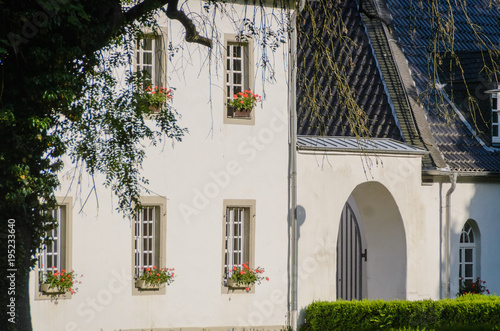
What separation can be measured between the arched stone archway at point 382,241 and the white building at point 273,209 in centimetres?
3

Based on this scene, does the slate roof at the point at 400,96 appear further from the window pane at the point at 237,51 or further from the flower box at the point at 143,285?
the flower box at the point at 143,285

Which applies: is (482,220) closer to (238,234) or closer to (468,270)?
(468,270)

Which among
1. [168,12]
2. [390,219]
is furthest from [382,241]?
[168,12]

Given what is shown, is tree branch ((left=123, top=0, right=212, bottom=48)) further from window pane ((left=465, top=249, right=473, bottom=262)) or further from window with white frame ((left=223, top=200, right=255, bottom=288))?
window pane ((left=465, top=249, right=473, bottom=262))

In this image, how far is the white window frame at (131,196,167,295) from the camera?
17.5m

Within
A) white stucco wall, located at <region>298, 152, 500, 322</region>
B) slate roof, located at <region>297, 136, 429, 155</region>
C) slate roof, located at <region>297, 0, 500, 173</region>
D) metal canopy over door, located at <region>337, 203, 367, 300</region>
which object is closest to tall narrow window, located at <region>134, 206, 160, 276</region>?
white stucco wall, located at <region>298, 152, 500, 322</region>

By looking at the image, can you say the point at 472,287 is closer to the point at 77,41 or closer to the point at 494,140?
the point at 494,140

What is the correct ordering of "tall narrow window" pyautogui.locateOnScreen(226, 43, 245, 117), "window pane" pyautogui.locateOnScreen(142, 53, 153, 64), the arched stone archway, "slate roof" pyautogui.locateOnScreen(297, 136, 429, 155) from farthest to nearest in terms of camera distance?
the arched stone archway < "slate roof" pyautogui.locateOnScreen(297, 136, 429, 155) < "tall narrow window" pyautogui.locateOnScreen(226, 43, 245, 117) < "window pane" pyautogui.locateOnScreen(142, 53, 153, 64)

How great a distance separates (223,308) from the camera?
59.7 ft

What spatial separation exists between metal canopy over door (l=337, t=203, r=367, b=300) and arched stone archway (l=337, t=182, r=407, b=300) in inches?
16.6

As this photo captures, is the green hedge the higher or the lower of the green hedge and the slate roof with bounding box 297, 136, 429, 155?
the lower

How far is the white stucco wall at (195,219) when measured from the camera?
55.5 feet

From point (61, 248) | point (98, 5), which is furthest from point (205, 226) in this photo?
point (98, 5)

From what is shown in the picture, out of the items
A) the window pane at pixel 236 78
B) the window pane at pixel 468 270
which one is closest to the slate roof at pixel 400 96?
the window pane at pixel 236 78
